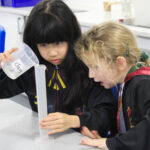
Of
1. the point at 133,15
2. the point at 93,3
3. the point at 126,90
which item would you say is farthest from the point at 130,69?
the point at 93,3

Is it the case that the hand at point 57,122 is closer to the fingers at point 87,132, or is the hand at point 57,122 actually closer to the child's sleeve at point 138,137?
the fingers at point 87,132

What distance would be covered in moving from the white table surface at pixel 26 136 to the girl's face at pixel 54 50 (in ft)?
0.69

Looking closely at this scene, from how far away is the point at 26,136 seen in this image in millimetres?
752

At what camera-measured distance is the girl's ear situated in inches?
31.0

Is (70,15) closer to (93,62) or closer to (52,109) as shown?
(93,62)

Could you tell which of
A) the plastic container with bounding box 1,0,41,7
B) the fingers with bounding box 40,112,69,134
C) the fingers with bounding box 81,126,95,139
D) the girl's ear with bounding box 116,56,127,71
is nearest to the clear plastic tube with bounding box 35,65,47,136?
the fingers with bounding box 40,112,69,134

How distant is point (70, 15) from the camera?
934 millimetres

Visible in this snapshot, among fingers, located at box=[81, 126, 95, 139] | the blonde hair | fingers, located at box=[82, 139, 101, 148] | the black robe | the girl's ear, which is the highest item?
the blonde hair

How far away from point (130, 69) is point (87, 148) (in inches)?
12.1

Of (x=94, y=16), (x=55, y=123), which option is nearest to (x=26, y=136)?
(x=55, y=123)

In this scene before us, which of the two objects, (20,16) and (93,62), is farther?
(20,16)

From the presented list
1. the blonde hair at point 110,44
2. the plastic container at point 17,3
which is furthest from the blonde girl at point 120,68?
the plastic container at point 17,3

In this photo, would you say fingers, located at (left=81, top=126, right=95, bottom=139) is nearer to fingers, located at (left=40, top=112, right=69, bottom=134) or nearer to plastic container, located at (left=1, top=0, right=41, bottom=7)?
fingers, located at (left=40, top=112, right=69, bottom=134)

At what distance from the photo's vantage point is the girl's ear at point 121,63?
0.79m
